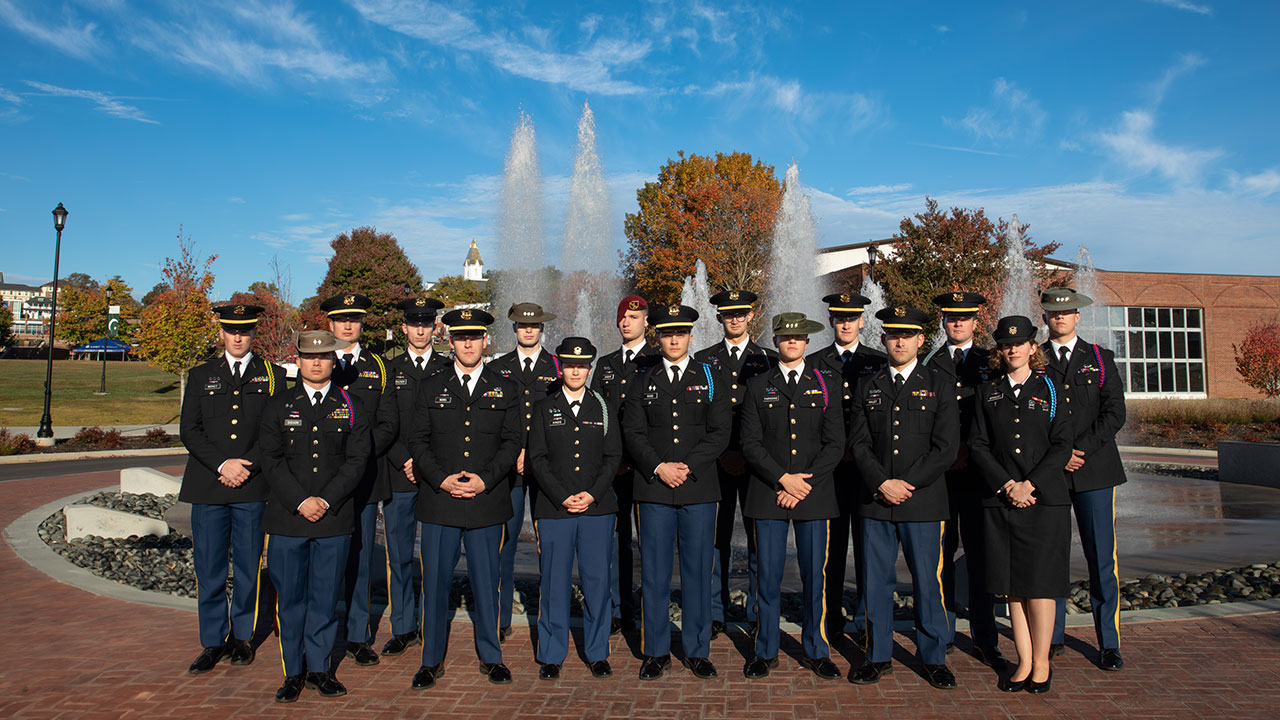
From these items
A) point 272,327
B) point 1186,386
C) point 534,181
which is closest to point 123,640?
point 534,181

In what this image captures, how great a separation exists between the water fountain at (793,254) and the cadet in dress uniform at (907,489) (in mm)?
30790

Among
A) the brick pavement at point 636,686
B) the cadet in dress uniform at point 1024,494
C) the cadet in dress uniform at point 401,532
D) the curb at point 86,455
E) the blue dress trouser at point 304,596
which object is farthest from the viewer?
the curb at point 86,455

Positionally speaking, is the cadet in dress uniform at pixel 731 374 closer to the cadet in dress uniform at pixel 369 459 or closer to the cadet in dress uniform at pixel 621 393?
the cadet in dress uniform at pixel 621 393

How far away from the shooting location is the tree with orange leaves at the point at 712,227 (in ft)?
136

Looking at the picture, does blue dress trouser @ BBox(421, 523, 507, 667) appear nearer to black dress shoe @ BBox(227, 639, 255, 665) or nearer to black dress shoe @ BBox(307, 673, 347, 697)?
black dress shoe @ BBox(307, 673, 347, 697)

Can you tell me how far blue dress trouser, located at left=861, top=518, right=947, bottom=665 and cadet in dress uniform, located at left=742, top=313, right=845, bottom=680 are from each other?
0.29 metres

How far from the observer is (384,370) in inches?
245

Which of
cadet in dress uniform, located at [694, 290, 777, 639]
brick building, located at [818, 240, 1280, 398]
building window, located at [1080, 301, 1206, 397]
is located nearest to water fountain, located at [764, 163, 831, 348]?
brick building, located at [818, 240, 1280, 398]

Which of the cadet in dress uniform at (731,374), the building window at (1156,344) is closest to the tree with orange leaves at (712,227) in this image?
the building window at (1156,344)

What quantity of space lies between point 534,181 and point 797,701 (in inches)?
1132

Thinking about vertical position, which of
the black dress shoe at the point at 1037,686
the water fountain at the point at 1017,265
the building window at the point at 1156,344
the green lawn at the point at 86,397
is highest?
the water fountain at the point at 1017,265

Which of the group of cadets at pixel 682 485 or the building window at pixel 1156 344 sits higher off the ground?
the building window at pixel 1156 344

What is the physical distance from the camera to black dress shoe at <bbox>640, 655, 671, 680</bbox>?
509 centimetres

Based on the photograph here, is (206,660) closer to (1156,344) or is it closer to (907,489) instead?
(907,489)
